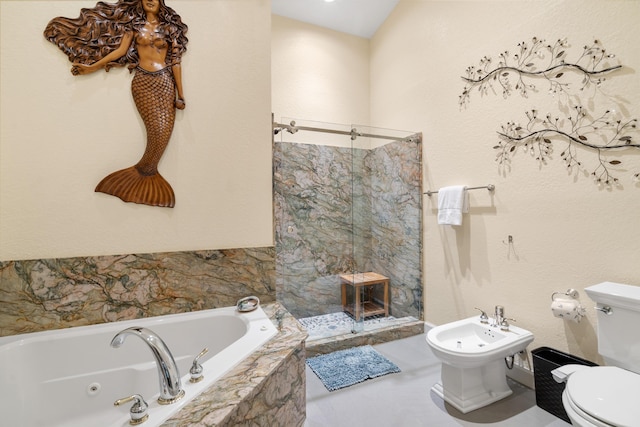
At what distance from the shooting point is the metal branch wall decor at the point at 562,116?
5.11ft

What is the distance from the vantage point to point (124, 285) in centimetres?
182

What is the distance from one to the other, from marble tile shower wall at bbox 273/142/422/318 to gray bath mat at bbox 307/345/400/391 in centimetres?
69

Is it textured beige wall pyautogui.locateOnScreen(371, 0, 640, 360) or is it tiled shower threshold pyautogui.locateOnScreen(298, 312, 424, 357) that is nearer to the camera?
textured beige wall pyautogui.locateOnScreen(371, 0, 640, 360)

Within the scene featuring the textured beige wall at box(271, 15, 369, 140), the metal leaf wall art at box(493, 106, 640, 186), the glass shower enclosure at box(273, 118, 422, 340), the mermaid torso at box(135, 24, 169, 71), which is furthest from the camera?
the textured beige wall at box(271, 15, 369, 140)

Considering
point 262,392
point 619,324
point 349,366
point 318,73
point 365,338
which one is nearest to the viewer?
point 262,392

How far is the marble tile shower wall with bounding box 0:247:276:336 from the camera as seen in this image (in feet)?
5.41

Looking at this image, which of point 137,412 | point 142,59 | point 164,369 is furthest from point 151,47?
point 137,412

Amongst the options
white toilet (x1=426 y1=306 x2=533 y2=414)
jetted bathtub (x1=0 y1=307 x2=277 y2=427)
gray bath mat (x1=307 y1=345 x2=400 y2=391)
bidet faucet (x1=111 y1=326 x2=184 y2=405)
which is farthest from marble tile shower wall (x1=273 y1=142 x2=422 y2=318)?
bidet faucet (x1=111 y1=326 x2=184 y2=405)

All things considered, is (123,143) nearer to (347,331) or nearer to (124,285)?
(124,285)

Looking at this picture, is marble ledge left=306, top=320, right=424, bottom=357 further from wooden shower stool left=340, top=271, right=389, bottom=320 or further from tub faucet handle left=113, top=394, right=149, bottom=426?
tub faucet handle left=113, top=394, right=149, bottom=426

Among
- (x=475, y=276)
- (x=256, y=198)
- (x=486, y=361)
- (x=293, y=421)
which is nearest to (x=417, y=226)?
(x=475, y=276)

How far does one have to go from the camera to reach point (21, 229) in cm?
166

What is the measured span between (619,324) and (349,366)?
1591 millimetres

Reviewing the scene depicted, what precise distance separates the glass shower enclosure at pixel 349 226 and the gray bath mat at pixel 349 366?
0.33 meters
